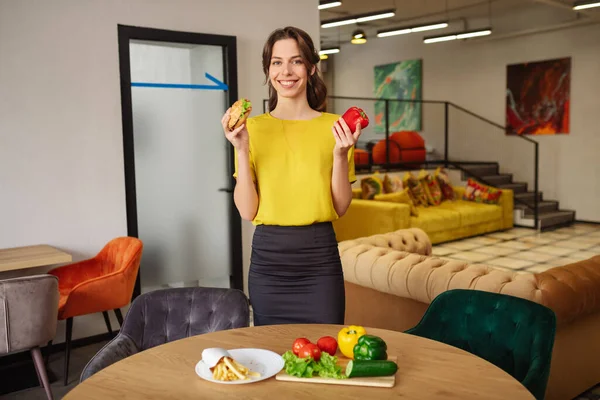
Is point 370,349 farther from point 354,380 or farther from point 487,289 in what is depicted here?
point 487,289

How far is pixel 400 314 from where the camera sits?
3.56 metres

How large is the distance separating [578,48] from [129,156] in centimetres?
852

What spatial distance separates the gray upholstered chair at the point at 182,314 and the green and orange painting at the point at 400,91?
10475 millimetres

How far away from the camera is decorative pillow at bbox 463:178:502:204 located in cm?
961

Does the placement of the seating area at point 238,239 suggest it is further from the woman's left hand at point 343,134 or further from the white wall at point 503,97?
the white wall at point 503,97

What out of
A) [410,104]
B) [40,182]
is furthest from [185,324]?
[410,104]

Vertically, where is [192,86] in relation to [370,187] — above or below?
above

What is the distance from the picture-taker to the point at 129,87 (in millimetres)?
4441

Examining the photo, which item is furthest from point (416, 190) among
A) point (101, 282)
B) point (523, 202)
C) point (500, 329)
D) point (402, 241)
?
point (500, 329)

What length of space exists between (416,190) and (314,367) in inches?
301

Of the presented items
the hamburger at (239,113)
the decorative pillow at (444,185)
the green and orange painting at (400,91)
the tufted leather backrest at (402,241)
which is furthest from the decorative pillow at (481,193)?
the hamburger at (239,113)

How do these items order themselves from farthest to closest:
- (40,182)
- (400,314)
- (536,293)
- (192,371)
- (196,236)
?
(196,236) → (40,182) → (400,314) → (536,293) → (192,371)

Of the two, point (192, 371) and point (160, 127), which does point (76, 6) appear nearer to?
point (160, 127)

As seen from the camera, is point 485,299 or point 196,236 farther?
point 196,236
